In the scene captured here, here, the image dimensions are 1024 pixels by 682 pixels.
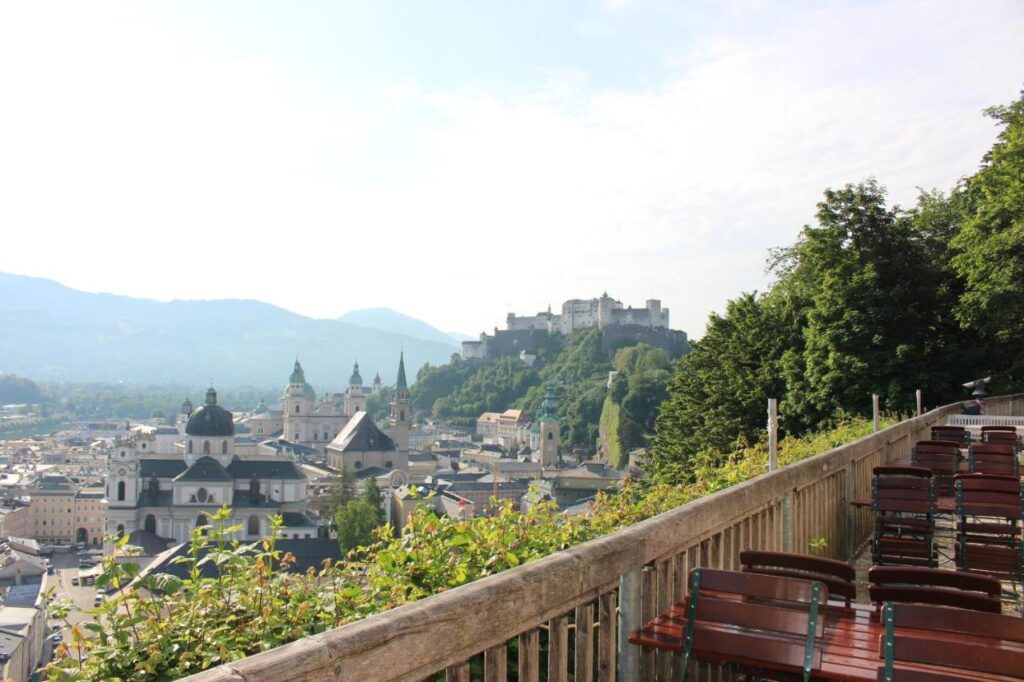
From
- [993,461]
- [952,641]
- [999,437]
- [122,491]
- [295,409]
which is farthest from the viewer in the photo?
[295,409]

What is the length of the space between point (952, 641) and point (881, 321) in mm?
28093

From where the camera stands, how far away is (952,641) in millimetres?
2875

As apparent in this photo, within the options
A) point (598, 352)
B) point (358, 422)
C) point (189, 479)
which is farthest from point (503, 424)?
point (189, 479)

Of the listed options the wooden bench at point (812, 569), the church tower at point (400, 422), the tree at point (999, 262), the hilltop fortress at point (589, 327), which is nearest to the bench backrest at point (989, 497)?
the wooden bench at point (812, 569)

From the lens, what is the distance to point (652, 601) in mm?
3789

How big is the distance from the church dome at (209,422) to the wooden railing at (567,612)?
7817cm

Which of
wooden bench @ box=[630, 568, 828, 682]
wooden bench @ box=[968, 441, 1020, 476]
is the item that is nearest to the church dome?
wooden bench @ box=[968, 441, 1020, 476]

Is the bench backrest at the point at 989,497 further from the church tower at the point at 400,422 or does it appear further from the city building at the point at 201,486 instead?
the church tower at the point at 400,422

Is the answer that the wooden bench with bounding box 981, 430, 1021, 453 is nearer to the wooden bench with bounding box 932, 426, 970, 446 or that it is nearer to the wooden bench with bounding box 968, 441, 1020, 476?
the wooden bench with bounding box 932, 426, 970, 446

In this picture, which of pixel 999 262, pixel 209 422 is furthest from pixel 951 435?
pixel 209 422

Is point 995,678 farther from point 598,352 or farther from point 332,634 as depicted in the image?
point 598,352

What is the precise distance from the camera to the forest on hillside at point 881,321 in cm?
2597

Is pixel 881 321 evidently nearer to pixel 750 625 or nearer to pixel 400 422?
pixel 750 625

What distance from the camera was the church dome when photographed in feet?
258
